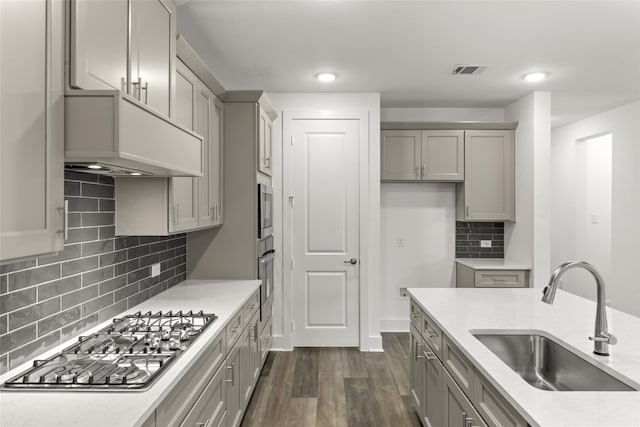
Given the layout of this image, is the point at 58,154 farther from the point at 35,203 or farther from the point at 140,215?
the point at 140,215

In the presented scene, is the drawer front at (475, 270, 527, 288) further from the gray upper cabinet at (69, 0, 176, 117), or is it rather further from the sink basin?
the gray upper cabinet at (69, 0, 176, 117)

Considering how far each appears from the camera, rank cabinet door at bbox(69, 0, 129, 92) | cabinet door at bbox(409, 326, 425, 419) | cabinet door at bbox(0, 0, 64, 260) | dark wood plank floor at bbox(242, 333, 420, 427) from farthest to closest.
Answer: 1. dark wood plank floor at bbox(242, 333, 420, 427)
2. cabinet door at bbox(409, 326, 425, 419)
3. cabinet door at bbox(69, 0, 129, 92)
4. cabinet door at bbox(0, 0, 64, 260)

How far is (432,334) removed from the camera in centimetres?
230

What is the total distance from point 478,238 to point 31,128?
461 centimetres

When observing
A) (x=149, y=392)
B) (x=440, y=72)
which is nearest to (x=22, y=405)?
(x=149, y=392)

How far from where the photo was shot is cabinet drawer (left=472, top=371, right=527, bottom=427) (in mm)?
1270

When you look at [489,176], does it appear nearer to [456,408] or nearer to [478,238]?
[478,238]

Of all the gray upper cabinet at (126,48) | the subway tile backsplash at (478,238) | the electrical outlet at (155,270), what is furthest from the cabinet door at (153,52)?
the subway tile backsplash at (478,238)

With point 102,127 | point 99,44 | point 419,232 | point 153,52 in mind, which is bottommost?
point 419,232

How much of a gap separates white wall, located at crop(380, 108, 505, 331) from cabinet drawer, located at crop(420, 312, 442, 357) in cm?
234

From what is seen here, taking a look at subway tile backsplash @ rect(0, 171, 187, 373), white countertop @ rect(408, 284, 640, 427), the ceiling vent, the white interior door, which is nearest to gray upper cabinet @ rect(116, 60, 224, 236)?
subway tile backsplash @ rect(0, 171, 187, 373)

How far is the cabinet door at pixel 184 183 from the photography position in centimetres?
232

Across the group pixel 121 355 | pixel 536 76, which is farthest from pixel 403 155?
pixel 121 355

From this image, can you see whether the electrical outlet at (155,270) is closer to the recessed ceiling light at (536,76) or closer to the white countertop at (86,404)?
the white countertop at (86,404)
